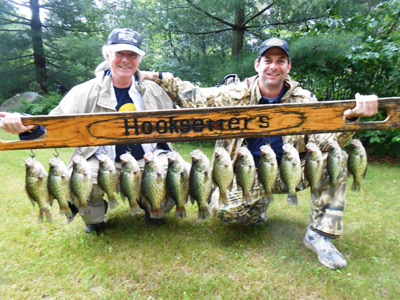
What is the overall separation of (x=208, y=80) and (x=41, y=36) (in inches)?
321

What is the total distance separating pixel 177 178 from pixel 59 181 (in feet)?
3.28

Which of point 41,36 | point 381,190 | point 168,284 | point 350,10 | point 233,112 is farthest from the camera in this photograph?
point 41,36

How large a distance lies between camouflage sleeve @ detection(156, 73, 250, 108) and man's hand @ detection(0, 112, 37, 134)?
1385mm

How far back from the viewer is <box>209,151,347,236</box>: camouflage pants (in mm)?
3025

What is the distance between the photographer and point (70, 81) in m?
12.0

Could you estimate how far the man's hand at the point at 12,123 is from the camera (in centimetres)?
229

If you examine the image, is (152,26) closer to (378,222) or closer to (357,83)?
(357,83)

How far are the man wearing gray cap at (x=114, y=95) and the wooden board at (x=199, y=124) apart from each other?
598 mm

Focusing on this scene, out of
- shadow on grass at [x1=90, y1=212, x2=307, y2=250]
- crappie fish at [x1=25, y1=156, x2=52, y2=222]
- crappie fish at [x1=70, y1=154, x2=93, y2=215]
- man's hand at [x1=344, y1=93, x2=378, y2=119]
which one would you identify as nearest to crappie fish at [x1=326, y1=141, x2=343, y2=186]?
man's hand at [x1=344, y1=93, x2=378, y2=119]

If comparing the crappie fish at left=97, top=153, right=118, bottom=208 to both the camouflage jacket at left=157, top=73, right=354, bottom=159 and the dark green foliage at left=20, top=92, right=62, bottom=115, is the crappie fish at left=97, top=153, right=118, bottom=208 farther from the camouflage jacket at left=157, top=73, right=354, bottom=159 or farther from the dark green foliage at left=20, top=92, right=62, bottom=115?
the dark green foliage at left=20, top=92, right=62, bottom=115

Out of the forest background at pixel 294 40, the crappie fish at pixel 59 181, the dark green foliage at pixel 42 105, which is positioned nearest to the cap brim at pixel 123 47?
the crappie fish at pixel 59 181

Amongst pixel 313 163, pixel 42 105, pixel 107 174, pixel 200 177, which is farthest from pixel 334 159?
pixel 42 105

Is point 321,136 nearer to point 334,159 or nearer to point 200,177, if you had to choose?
point 334,159

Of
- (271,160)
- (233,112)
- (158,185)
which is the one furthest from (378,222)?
(158,185)
